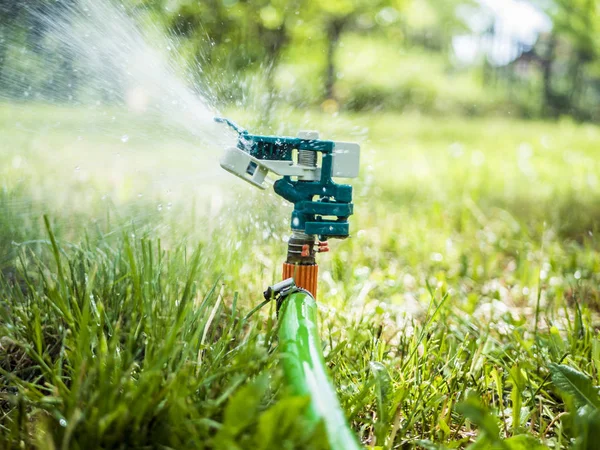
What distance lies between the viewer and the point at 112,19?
2041mm

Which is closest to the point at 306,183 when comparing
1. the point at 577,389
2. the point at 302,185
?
the point at 302,185

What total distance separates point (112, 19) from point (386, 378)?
145 centimetres

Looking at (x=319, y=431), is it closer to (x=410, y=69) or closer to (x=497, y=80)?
(x=410, y=69)

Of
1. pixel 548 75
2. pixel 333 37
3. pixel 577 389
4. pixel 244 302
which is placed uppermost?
pixel 548 75

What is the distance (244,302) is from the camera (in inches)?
70.6

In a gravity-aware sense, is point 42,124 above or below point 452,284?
above

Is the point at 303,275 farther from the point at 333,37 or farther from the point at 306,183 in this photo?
the point at 333,37

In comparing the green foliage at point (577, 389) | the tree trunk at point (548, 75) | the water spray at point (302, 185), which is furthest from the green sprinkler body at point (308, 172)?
the tree trunk at point (548, 75)

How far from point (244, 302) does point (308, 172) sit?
0.52 meters

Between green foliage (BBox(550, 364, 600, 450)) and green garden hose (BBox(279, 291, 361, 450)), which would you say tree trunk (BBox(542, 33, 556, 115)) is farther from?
green garden hose (BBox(279, 291, 361, 450))

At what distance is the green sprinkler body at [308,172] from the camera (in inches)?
55.1

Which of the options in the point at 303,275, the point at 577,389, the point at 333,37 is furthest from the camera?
the point at 333,37

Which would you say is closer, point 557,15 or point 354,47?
point 354,47

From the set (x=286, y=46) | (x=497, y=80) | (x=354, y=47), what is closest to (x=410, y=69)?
(x=497, y=80)
